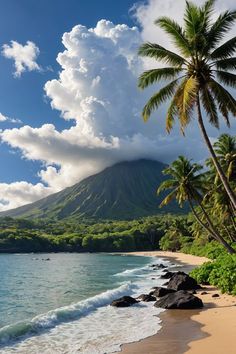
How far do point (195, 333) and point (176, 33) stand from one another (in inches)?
552

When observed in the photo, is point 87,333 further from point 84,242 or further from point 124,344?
point 84,242

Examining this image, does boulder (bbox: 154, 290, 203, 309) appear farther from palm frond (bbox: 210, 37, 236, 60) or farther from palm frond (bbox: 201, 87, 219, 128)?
palm frond (bbox: 210, 37, 236, 60)

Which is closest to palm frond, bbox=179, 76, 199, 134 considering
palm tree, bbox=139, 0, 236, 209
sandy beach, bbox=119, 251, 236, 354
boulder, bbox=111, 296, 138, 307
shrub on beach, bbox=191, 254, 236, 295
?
palm tree, bbox=139, 0, 236, 209

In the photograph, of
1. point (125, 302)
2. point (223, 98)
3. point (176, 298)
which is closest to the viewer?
point (223, 98)

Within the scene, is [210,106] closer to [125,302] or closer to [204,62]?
[204,62]

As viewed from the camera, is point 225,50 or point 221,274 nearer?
point 225,50

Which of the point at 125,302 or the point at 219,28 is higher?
the point at 219,28

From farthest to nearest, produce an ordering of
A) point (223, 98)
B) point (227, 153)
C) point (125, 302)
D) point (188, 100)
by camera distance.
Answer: point (227, 153) → point (125, 302) → point (223, 98) → point (188, 100)

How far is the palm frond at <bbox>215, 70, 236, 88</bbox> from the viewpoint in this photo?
2078cm

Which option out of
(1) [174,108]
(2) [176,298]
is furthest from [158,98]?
(2) [176,298]

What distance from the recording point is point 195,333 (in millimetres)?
15914

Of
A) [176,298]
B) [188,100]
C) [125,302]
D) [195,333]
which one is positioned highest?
[188,100]

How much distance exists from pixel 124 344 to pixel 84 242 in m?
138

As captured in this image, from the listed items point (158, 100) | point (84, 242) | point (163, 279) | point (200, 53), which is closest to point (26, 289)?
point (163, 279)
